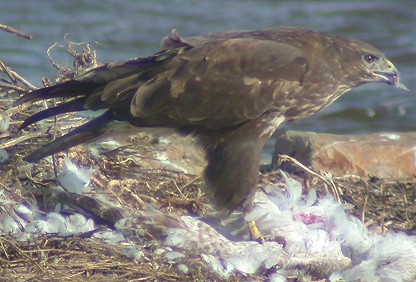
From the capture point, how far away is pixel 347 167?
23.0 ft

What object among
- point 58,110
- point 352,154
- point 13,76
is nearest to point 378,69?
point 352,154

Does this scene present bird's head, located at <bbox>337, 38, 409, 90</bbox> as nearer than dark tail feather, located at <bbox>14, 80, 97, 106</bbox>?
No

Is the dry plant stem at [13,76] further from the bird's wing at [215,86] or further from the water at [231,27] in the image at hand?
the water at [231,27]

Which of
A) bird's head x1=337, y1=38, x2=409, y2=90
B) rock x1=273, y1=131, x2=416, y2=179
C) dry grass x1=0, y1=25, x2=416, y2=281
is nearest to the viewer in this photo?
dry grass x1=0, y1=25, x2=416, y2=281

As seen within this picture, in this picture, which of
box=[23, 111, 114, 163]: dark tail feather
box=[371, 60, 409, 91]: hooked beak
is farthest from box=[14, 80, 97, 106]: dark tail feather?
box=[371, 60, 409, 91]: hooked beak

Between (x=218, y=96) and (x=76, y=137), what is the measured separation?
810 mm

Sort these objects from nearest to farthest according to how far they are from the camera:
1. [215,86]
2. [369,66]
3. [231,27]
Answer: [215,86] < [369,66] < [231,27]

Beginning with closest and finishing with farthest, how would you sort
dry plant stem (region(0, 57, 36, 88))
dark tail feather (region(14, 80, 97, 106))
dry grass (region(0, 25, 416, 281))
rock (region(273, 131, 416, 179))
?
1. dry grass (region(0, 25, 416, 281))
2. dark tail feather (region(14, 80, 97, 106))
3. dry plant stem (region(0, 57, 36, 88))
4. rock (region(273, 131, 416, 179))

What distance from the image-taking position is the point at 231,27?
14125mm

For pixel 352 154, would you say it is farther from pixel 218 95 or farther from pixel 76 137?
pixel 76 137

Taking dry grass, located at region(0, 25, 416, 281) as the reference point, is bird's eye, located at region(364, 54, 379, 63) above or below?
above

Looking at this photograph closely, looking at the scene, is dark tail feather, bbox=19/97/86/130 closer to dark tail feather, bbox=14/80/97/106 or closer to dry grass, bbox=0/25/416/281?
dark tail feather, bbox=14/80/97/106

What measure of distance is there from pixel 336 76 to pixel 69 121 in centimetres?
159

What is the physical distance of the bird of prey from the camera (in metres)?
6.06
